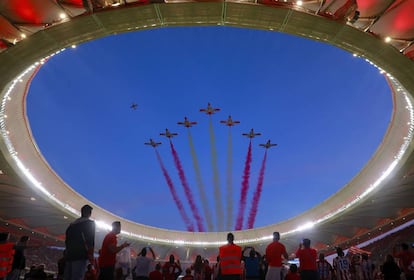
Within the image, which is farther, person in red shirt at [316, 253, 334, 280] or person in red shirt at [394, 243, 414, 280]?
person in red shirt at [316, 253, 334, 280]

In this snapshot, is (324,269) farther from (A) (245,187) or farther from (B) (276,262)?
(A) (245,187)

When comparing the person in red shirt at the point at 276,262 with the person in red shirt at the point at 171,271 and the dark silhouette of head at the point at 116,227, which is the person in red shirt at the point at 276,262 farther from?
the dark silhouette of head at the point at 116,227

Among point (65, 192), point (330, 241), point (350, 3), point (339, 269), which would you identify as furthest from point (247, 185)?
point (350, 3)

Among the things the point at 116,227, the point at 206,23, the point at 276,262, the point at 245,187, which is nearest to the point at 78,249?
the point at 116,227

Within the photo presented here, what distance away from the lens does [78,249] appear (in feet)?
22.1

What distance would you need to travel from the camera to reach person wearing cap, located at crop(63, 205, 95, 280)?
6707 millimetres

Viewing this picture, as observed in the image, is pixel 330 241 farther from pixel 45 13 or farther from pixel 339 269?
pixel 45 13

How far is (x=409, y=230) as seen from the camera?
36594 millimetres

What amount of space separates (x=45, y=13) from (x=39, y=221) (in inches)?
1252

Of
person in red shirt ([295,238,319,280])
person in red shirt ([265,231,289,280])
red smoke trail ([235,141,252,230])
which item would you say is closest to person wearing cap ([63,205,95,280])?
person in red shirt ([265,231,289,280])

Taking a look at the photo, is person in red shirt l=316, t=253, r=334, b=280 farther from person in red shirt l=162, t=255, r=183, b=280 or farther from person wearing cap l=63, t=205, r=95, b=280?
person wearing cap l=63, t=205, r=95, b=280

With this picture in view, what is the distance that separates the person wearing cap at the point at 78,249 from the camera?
671 cm

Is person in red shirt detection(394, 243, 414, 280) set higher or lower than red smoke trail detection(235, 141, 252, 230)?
lower

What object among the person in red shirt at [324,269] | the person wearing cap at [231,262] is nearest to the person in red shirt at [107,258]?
the person wearing cap at [231,262]
